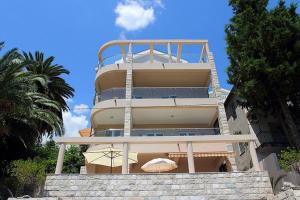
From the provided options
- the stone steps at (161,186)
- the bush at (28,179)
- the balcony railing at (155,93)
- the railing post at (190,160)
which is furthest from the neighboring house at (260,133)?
the bush at (28,179)

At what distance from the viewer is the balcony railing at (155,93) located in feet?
75.9

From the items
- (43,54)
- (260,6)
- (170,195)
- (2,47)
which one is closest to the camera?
(170,195)

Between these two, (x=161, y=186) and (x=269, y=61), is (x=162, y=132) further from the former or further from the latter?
(x=161, y=186)

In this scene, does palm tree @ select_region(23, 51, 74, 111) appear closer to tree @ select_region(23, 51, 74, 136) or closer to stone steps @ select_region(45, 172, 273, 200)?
tree @ select_region(23, 51, 74, 136)

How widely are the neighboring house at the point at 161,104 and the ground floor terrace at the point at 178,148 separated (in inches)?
2.9

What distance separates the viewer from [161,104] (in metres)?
21.5

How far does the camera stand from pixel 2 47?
14.0 metres

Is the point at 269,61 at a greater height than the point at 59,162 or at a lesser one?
greater

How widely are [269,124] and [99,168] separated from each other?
539 inches

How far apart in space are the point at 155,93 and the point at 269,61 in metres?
A: 9.75

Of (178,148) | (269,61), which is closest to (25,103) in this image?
(178,148)

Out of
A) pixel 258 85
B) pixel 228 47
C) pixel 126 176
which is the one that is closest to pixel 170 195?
pixel 126 176

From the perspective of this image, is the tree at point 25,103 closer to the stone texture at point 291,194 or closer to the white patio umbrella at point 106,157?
the white patio umbrella at point 106,157

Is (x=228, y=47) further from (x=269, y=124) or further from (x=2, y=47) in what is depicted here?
(x=2, y=47)
